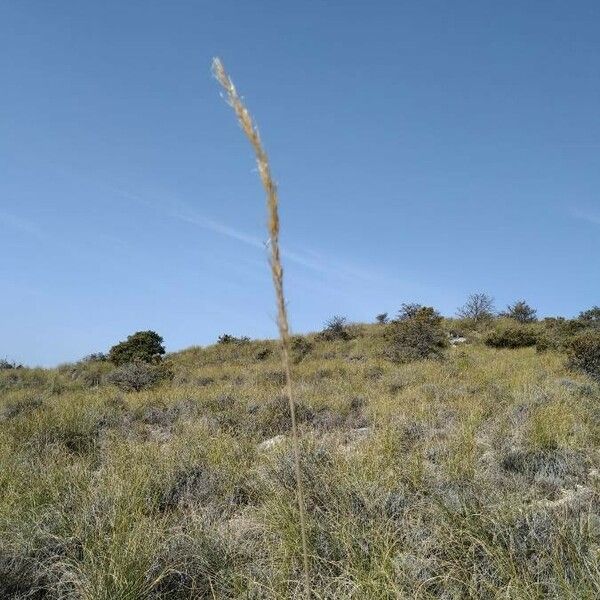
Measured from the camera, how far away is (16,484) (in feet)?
18.2

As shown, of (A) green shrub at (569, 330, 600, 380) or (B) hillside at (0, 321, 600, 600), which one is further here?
(A) green shrub at (569, 330, 600, 380)

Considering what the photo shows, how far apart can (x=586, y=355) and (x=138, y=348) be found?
20291 mm

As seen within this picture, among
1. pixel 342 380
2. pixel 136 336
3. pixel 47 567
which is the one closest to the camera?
pixel 47 567

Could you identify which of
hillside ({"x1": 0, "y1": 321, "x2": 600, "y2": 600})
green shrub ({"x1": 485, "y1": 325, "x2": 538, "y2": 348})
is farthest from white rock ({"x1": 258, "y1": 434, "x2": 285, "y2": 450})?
green shrub ({"x1": 485, "y1": 325, "x2": 538, "y2": 348})

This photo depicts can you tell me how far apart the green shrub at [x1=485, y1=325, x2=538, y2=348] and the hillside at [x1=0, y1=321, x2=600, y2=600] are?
13.3 metres

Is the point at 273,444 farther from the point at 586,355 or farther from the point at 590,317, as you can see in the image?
the point at 590,317

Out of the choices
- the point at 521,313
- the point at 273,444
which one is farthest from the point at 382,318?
the point at 273,444

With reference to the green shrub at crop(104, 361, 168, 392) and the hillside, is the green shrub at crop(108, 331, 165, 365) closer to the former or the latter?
the green shrub at crop(104, 361, 168, 392)

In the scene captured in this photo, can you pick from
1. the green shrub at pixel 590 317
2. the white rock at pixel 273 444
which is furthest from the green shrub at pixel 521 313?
the white rock at pixel 273 444

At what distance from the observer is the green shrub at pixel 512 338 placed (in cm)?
2311

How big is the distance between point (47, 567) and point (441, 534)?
2479mm

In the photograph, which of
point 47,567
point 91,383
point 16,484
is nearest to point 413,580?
point 47,567

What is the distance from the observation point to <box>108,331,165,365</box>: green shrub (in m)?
27.7

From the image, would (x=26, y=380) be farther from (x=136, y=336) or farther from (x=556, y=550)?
(x=556, y=550)
